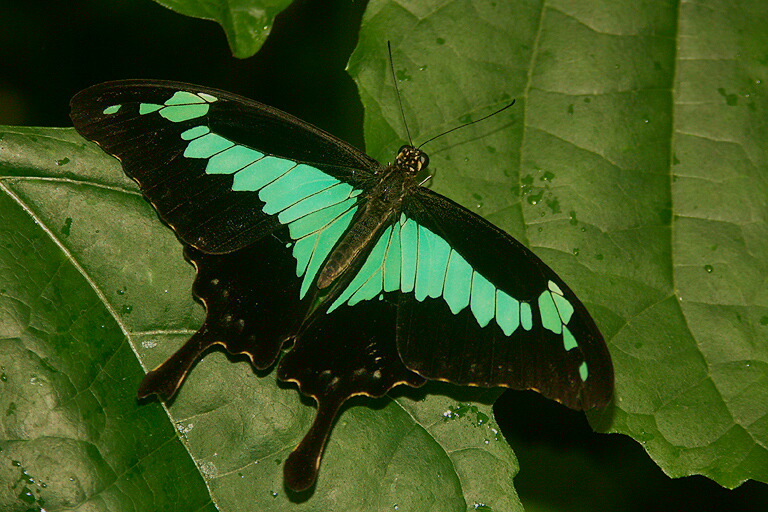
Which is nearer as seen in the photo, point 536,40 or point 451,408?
point 451,408

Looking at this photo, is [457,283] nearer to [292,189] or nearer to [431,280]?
Result: [431,280]

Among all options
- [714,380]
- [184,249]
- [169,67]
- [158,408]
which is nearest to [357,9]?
[169,67]

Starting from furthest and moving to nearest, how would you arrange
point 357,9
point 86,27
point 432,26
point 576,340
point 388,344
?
point 86,27 → point 357,9 → point 432,26 → point 388,344 → point 576,340

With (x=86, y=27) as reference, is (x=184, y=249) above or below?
below

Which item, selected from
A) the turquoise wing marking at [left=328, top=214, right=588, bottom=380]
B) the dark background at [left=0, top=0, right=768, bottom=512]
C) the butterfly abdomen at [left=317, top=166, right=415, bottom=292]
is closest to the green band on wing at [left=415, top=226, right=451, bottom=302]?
the turquoise wing marking at [left=328, top=214, right=588, bottom=380]

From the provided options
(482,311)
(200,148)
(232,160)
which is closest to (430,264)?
(482,311)

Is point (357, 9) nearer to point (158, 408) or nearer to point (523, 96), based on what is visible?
Answer: point (523, 96)

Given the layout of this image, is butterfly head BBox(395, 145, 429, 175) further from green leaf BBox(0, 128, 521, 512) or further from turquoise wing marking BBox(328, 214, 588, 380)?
green leaf BBox(0, 128, 521, 512)
